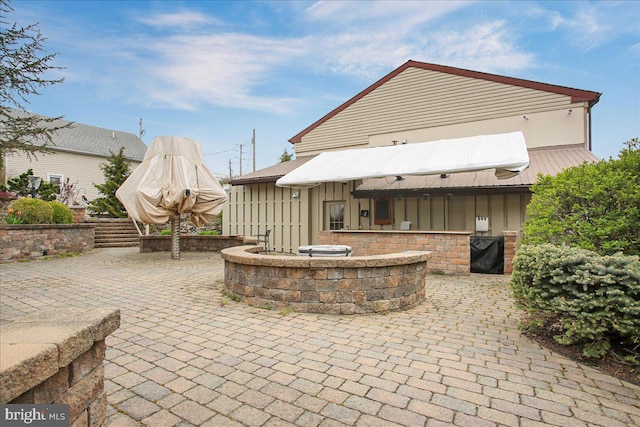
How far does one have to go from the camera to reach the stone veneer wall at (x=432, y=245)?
8.25 metres

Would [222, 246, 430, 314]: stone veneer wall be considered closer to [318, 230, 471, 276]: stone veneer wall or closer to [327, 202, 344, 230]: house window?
[318, 230, 471, 276]: stone veneer wall

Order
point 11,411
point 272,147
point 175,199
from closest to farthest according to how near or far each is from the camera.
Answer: point 11,411 < point 175,199 < point 272,147

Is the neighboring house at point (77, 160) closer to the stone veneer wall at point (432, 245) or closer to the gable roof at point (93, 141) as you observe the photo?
the gable roof at point (93, 141)

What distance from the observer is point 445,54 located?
1381 cm

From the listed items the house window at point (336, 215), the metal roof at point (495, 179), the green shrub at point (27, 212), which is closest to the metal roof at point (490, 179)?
the metal roof at point (495, 179)

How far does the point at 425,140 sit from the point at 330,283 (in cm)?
959

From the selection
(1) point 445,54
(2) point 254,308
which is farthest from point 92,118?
(2) point 254,308

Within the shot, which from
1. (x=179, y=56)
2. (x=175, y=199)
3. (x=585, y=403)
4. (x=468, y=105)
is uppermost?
(x=179, y=56)

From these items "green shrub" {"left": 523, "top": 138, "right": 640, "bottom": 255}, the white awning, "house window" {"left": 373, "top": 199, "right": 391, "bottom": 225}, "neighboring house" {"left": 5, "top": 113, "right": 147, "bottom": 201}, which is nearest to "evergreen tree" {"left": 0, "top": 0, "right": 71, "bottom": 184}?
the white awning

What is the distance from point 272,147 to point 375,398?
4030cm

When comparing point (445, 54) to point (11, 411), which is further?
point (445, 54)

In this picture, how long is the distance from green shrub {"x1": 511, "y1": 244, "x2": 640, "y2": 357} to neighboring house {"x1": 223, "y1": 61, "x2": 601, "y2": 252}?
6.39 meters

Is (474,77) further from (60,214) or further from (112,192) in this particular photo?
A: (112,192)

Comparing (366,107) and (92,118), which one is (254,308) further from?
(92,118)
